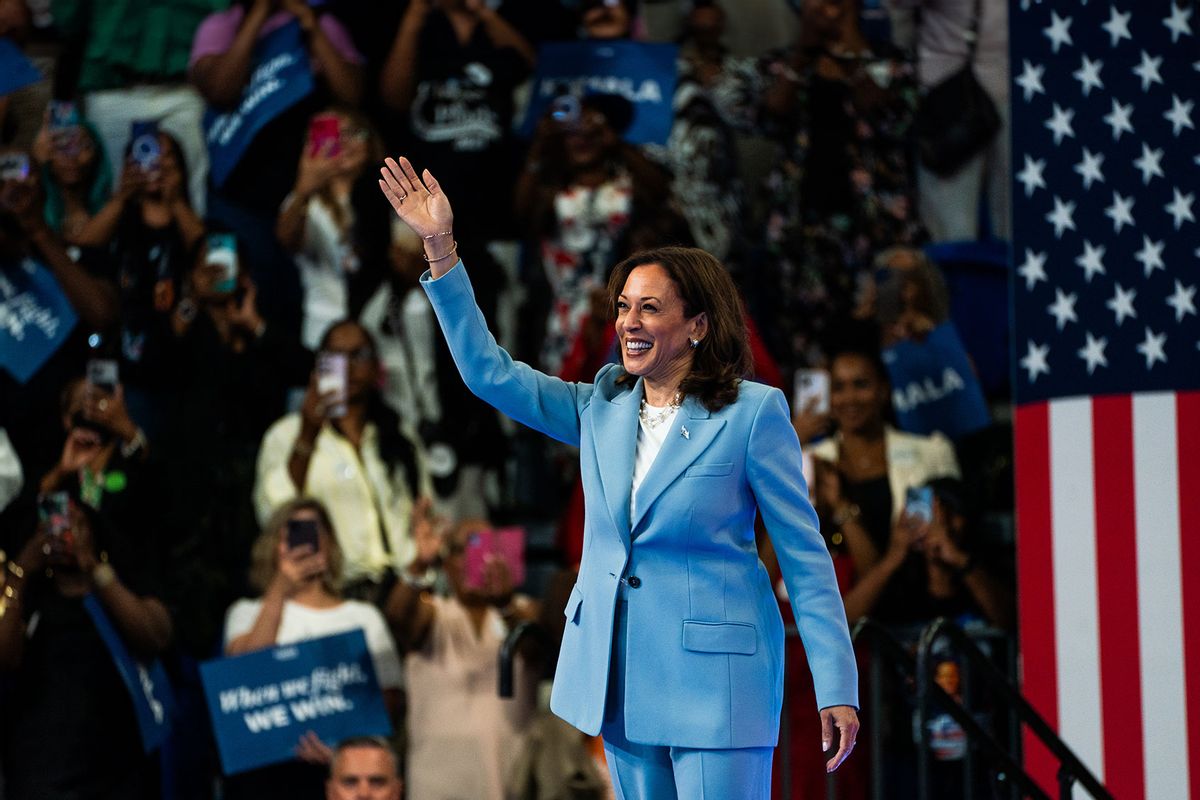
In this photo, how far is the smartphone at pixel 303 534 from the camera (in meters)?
5.59

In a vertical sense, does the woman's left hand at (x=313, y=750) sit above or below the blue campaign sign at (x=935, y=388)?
below

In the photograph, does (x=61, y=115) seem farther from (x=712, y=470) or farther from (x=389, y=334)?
(x=712, y=470)

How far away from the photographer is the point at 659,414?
2.57m

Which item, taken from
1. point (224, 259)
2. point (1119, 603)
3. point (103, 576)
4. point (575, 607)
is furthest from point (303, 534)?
point (575, 607)

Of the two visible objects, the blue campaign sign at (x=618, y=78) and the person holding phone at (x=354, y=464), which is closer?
the person holding phone at (x=354, y=464)

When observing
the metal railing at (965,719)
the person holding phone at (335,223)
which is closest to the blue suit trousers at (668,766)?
the metal railing at (965,719)

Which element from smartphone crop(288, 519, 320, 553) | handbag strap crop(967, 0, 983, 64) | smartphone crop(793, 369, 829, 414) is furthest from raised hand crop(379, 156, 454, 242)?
handbag strap crop(967, 0, 983, 64)

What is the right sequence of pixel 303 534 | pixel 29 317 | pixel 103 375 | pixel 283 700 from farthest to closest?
1. pixel 29 317
2. pixel 103 375
3. pixel 303 534
4. pixel 283 700

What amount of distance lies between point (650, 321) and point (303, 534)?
3.35 metres

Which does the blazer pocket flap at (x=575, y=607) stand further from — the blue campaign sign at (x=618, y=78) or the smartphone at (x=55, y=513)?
the blue campaign sign at (x=618, y=78)

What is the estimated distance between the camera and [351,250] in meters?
6.21

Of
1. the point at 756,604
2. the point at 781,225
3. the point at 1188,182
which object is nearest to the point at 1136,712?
the point at 1188,182

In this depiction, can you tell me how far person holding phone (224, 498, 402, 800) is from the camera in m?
5.54

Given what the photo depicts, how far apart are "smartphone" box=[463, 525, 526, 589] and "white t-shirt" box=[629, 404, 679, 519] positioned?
318cm
